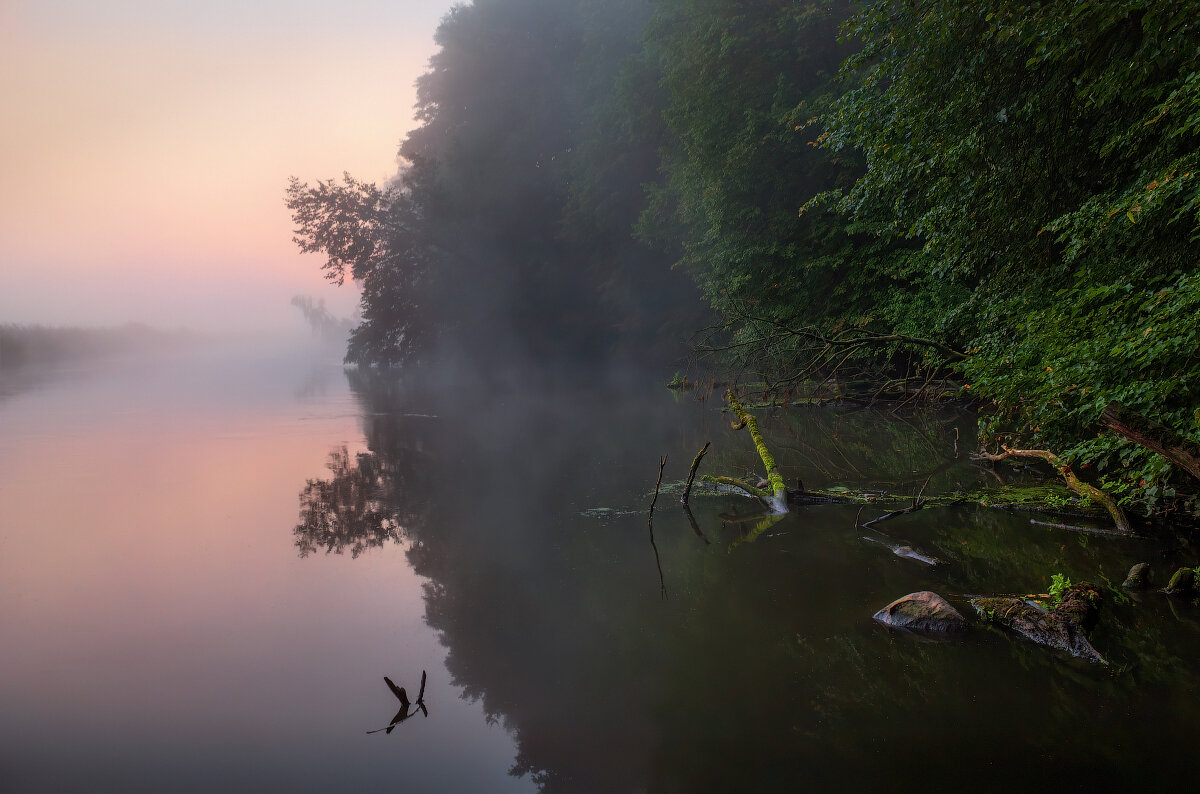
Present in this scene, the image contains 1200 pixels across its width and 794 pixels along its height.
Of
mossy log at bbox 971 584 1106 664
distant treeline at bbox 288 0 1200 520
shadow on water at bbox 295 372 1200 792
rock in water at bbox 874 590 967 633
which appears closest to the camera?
shadow on water at bbox 295 372 1200 792

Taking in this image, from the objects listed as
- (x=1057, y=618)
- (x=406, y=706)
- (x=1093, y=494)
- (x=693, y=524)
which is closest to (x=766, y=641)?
(x=1057, y=618)

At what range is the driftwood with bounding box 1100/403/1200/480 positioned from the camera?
5.09m

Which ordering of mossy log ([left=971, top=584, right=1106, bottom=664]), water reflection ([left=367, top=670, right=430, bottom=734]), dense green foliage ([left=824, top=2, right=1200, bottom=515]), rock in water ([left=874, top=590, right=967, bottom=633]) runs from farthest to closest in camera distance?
1. dense green foliage ([left=824, top=2, right=1200, bottom=515])
2. rock in water ([left=874, top=590, right=967, bottom=633])
3. mossy log ([left=971, top=584, right=1106, bottom=664])
4. water reflection ([left=367, top=670, right=430, bottom=734])

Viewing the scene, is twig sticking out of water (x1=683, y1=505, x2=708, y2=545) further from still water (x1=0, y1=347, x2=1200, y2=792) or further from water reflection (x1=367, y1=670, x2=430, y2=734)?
water reflection (x1=367, y1=670, x2=430, y2=734)

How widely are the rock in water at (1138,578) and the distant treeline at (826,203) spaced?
2.21ft

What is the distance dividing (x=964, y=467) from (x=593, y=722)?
24.6ft

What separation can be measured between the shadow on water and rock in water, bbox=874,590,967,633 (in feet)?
0.50

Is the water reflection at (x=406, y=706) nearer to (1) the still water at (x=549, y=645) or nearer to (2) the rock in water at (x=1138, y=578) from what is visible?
(1) the still water at (x=549, y=645)

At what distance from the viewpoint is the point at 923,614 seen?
4.83 m

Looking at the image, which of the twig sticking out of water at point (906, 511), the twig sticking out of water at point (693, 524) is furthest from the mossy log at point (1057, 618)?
the twig sticking out of water at point (693, 524)

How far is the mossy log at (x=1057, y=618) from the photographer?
439 centimetres

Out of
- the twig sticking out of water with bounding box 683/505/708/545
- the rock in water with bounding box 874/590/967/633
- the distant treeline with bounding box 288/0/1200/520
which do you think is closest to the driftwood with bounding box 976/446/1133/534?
the distant treeline with bounding box 288/0/1200/520

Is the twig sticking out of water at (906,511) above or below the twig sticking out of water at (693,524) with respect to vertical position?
below

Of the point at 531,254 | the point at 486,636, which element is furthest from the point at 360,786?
the point at 531,254
